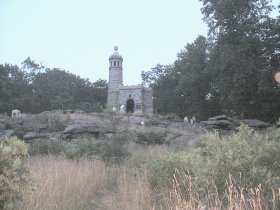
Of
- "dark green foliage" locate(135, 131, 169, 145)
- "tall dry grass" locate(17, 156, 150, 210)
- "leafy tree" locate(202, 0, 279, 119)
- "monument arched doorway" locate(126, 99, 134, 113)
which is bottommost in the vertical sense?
"tall dry grass" locate(17, 156, 150, 210)

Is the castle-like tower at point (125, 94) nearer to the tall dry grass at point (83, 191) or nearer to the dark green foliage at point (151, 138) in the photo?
the dark green foliage at point (151, 138)

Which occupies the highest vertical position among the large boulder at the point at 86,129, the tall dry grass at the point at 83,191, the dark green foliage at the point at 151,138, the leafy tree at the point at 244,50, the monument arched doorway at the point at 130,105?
the leafy tree at the point at 244,50

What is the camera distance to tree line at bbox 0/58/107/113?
44938 millimetres

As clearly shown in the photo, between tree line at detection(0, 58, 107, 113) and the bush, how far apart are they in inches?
1551

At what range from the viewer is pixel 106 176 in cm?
744

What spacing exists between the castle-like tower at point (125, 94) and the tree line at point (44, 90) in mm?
2802

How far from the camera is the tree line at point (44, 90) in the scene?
147 feet

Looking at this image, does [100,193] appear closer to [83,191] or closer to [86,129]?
[83,191]

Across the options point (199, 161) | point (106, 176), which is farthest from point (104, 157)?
point (199, 161)

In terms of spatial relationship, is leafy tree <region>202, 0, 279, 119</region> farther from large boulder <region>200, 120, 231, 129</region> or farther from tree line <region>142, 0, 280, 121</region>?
large boulder <region>200, 120, 231, 129</region>

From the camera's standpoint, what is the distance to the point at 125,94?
40.9 meters

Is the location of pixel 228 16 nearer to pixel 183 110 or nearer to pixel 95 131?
pixel 95 131

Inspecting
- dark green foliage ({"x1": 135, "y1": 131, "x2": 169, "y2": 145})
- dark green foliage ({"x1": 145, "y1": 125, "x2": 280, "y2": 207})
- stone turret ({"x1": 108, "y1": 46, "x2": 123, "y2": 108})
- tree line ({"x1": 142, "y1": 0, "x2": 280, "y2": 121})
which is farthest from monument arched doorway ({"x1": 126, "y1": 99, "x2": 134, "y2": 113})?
dark green foliage ({"x1": 145, "y1": 125, "x2": 280, "y2": 207})

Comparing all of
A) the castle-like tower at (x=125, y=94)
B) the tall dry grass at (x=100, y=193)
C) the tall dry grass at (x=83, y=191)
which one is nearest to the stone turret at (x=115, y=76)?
the castle-like tower at (x=125, y=94)
